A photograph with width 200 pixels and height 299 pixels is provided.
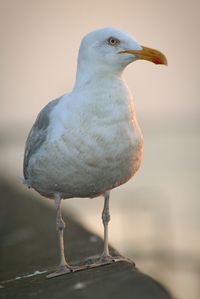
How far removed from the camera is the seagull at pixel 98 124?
15.7ft

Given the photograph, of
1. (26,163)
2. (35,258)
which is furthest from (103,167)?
(35,258)

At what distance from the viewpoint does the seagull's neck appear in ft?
16.0

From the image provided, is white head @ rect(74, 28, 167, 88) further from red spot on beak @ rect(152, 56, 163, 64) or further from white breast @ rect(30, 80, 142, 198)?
white breast @ rect(30, 80, 142, 198)

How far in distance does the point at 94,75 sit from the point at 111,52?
18cm

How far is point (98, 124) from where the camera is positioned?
15.7 ft

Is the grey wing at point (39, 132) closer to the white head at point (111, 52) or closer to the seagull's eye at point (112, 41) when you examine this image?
the white head at point (111, 52)

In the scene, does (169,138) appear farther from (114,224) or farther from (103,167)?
(103,167)

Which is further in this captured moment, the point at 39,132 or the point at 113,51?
the point at 39,132

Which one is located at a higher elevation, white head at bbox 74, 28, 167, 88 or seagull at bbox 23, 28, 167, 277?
white head at bbox 74, 28, 167, 88

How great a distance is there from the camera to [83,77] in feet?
16.2

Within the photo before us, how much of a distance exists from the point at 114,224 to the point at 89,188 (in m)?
5.88

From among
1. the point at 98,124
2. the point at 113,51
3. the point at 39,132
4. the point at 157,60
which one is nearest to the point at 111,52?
the point at 113,51

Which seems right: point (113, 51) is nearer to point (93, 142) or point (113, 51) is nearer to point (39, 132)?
point (93, 142)

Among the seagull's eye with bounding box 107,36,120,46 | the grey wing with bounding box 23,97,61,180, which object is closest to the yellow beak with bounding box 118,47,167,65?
the seagull's eye with bounding box 107,36,120,46
